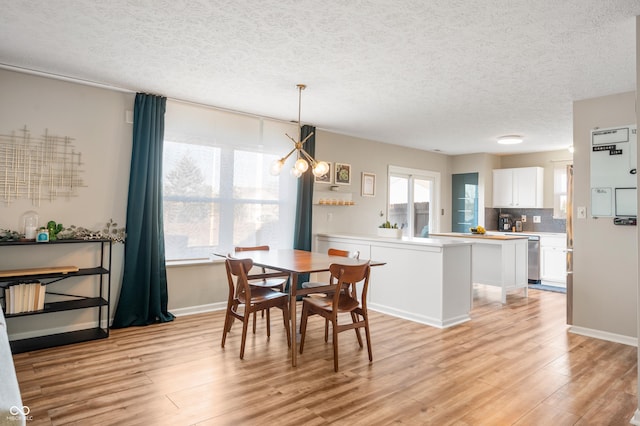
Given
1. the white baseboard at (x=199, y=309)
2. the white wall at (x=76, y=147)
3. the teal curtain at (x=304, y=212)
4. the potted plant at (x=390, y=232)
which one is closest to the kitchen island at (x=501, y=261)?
the potted plant at (x=390, y=232)

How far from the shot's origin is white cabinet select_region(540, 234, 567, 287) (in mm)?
6789

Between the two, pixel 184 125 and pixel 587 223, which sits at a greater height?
pixel 184 125

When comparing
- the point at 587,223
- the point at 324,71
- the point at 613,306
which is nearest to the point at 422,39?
the point at 324,71

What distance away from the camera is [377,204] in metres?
6.83

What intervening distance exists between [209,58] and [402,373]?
3.05 m

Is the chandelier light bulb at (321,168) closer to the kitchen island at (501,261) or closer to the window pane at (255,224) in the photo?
the window pane at (255,224)

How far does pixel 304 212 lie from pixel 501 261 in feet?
9.66

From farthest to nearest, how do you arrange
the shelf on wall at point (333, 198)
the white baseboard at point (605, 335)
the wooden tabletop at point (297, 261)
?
the shelf on wall at point (333, 198)
the white baseboard at point (605, 335)
the wooden tabletop at point (297, 261)

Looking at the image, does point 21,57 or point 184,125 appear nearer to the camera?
point 21,57

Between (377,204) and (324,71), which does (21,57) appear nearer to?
(324,71)

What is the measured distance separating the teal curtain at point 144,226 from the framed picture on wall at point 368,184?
3338mm

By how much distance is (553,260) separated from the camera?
690cm

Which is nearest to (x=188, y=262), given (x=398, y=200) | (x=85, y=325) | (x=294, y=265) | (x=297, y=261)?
(x=85, y=325)

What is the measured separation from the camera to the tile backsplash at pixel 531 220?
295 inches
